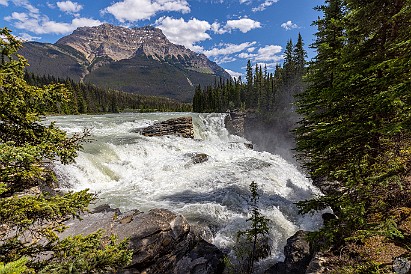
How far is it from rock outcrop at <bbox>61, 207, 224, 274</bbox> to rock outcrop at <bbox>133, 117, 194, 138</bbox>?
80.8 feet

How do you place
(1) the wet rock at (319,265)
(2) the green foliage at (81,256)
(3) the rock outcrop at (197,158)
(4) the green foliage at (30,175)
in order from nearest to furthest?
1. (4) the green foliage at (30,175)
2. (2) the green foliage at (81,256)
3. (1) the wet rock at (319,265)
4. (3) the rock outcrop at (197,158)

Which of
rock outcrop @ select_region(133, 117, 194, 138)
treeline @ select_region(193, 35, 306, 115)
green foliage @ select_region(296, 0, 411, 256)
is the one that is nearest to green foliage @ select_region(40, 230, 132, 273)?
green foliage @ select_region(296, 0, 411, 256)

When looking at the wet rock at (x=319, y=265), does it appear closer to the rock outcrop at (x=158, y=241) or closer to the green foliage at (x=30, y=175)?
the rock outcrop at (x=158, y=241)

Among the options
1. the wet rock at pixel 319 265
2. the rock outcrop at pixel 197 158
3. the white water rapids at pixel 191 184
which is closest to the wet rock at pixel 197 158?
the rock outcrop at pixel 197 158

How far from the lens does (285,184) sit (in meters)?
21.3

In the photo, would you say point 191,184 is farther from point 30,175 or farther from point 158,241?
point 30,175

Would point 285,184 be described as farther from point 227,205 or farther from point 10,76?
point 10,76

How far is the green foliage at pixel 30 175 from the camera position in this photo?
3.95m

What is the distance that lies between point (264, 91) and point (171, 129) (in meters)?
49.2

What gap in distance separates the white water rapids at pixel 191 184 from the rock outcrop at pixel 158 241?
1.97m

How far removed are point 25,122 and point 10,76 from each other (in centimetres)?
90

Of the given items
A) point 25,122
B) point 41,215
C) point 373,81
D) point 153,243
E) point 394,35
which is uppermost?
point 394,35

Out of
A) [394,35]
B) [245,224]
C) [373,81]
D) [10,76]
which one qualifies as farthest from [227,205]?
[10,76]

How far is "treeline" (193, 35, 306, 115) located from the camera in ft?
212
